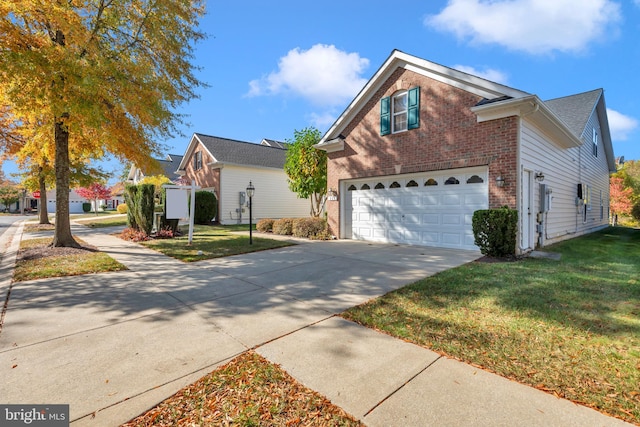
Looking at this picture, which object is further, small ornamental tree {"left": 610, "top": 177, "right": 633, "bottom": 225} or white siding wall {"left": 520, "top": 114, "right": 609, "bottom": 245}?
small ornamental tree {"left": 610, "top": 177, "right": 633, "bottom": 225}

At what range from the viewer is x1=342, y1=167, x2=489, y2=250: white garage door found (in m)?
8.66

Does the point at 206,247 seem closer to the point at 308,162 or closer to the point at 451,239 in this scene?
the point at 308,162

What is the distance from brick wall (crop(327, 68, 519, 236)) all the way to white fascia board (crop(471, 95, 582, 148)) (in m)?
0.18

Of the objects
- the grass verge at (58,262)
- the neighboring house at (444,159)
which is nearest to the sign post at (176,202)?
the grass verge at (58,262)

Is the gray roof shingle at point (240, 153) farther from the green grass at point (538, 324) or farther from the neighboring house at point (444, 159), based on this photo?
the green grass at point (538, 324)

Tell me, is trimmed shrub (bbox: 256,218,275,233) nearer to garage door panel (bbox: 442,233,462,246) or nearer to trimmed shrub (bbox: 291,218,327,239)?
trimmed shrub (bbox: 291,218,327,239)

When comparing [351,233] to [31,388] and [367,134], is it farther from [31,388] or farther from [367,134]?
[31,388]

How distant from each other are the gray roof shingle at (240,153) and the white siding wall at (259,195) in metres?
0.53

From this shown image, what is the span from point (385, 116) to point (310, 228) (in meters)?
5.22

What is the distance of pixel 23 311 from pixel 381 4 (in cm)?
1115

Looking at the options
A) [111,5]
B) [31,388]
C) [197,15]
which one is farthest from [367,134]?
[31,388]

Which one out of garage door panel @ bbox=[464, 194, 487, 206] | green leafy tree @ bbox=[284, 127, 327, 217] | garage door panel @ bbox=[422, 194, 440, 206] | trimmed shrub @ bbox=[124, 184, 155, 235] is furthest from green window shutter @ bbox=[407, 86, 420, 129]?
trimmed shrub @ bbox=[124, 184, 155, 235]

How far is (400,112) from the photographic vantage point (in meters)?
9.99

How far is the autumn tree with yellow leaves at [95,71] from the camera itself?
657 centimetres
